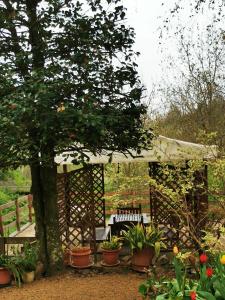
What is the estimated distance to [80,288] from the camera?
548 centimetres

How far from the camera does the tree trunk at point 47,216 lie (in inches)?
243

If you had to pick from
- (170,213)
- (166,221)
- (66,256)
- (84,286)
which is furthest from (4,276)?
(166,221)

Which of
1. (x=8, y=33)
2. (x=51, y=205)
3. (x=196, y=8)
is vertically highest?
(x=196, y=8)

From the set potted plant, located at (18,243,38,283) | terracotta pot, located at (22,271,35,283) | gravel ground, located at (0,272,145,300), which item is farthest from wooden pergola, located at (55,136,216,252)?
terracotta pot, located at (22,271,35,283)

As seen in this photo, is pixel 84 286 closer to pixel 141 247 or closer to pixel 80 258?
pixel 80 258

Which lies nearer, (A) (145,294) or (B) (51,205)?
(A) (145,294)

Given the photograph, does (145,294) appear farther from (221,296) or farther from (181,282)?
(221,296)

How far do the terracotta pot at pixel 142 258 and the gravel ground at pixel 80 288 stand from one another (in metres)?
0.13

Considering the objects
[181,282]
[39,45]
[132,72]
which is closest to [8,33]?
[39,45]

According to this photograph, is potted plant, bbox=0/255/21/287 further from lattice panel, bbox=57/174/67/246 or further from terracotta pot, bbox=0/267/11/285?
lattice panel, bbox=57/174/67/246

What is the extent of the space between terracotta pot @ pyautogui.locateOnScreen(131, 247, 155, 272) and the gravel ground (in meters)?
0.13

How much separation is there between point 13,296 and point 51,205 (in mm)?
1450

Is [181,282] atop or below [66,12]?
below

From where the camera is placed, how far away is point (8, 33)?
557 cm
